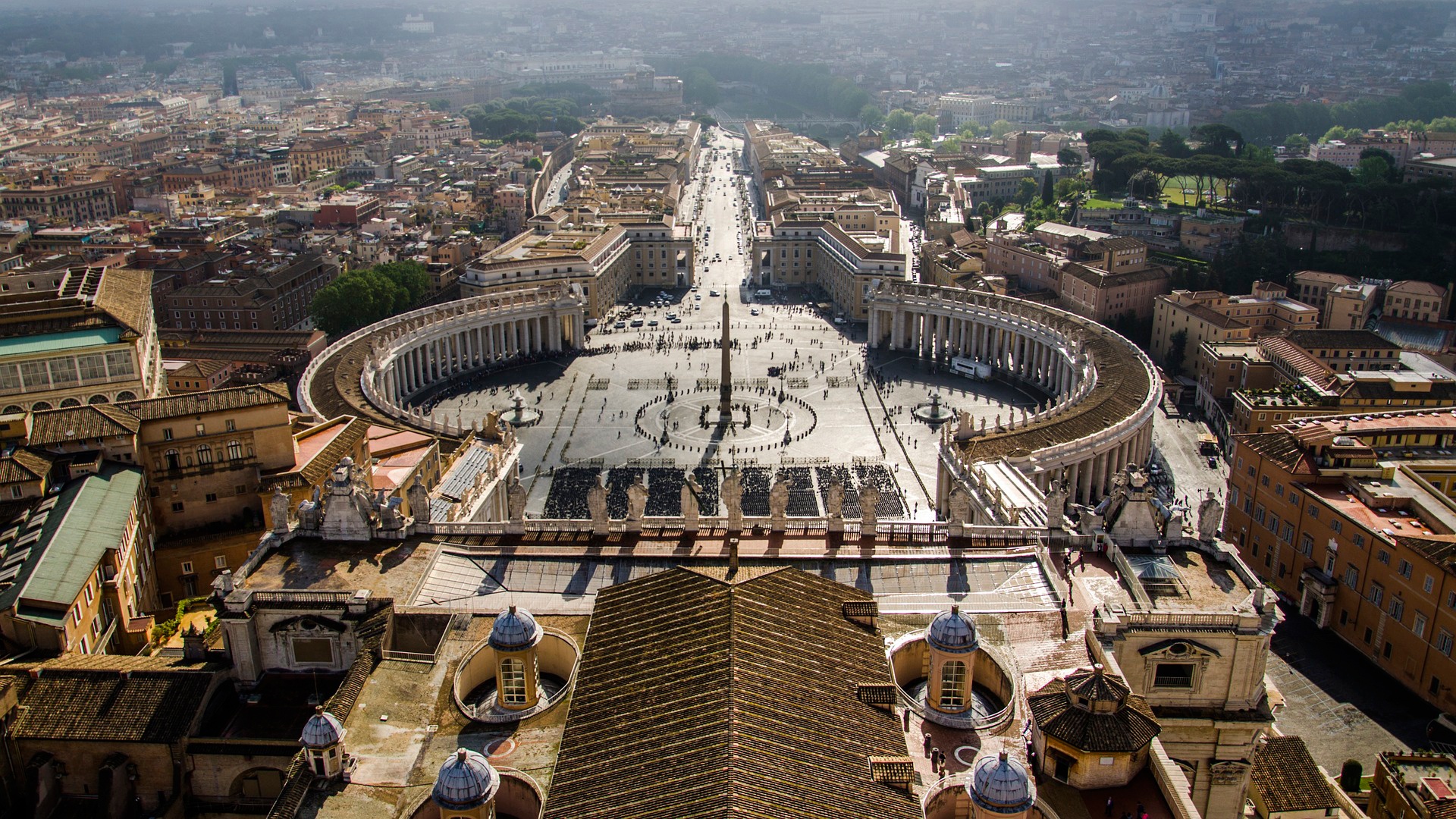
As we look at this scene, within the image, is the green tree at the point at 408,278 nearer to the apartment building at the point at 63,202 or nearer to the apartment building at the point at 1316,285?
the apartment building at the point at 63,202

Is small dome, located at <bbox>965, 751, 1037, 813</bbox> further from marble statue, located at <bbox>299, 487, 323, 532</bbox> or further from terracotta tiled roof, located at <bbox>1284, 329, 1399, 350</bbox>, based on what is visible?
terracotta tiled roof, located at <bbox>1284, 329, 1399, 350</bbox>

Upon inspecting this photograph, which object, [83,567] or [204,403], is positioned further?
[204,403]

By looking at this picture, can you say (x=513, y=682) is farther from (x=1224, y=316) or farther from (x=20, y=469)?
(x=1224, y=316)

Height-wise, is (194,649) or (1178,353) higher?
(194,649)

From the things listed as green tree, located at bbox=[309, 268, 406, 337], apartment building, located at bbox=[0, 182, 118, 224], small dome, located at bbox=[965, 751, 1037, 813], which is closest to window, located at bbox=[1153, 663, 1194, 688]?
small dome, located at bbox=[965, 751, 1037, 813]

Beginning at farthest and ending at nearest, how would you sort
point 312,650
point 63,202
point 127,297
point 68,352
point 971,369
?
1. point 63,202
2. point 971,369
3. point 127,297
4. point 68,352
5. point 312,650

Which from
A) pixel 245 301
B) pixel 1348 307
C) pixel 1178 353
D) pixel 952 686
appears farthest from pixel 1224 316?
pixel 245 301
